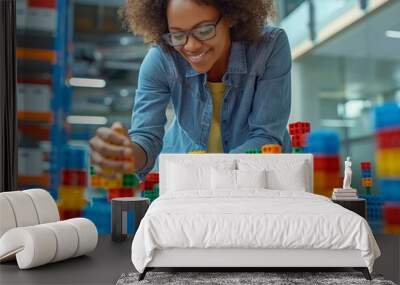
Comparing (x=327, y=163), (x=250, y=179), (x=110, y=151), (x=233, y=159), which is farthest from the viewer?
(x=327, y=163)

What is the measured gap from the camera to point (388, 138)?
4.86 m

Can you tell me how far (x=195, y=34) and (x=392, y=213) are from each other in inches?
98.4

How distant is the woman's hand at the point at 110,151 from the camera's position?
1786mm

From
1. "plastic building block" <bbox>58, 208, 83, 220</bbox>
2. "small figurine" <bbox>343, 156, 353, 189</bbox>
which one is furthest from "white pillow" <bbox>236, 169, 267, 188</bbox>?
"plastic building block" <bbox>58, 208, 83, 220</bbox>

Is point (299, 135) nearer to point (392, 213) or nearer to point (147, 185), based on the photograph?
point (392, 213)

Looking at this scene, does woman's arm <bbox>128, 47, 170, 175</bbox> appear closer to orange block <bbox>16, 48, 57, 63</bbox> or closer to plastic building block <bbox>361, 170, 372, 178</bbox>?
orange block <bbox>16, 48, 57, 63</bbox>

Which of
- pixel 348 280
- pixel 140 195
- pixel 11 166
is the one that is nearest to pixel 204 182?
pixel 140 195

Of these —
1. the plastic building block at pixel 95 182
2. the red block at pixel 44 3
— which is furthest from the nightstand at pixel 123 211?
the red block at pixel 44 3

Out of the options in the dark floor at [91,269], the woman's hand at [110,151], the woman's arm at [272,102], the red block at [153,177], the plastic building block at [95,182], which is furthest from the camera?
the plastic building block at [95,182]

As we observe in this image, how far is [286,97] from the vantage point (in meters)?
4.54

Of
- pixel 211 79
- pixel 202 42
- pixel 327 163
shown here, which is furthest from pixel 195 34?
pixel 327 163

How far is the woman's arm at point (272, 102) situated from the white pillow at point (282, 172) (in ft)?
0.63

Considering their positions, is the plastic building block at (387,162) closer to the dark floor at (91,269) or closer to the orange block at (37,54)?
the dark floor at (91,269)

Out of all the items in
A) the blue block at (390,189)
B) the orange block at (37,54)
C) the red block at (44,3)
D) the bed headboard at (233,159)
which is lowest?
the blue block at (390,189)
